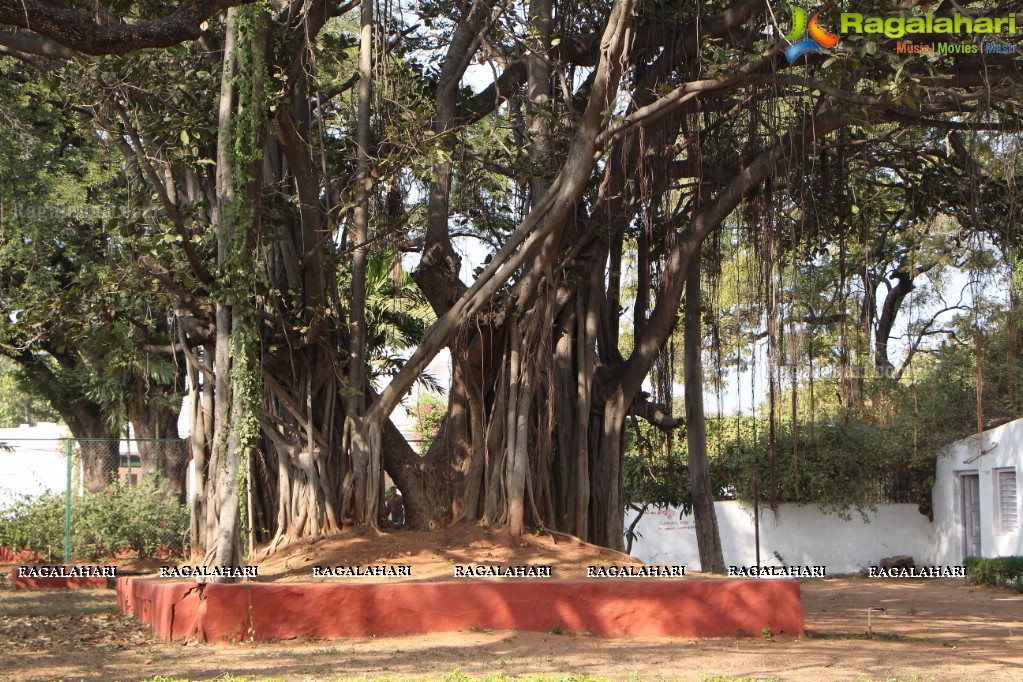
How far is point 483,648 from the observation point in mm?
7273

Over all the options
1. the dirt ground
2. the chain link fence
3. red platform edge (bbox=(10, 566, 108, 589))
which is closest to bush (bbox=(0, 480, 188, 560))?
the chain link fence

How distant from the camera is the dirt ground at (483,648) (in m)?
6.45

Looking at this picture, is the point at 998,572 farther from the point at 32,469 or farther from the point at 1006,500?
the point at 32,469

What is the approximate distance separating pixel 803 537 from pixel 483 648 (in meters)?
11.3

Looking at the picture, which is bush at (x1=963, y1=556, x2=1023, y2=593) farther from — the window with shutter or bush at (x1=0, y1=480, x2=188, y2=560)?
bush at (x1=0, y1=480, x2=188, y2=560)

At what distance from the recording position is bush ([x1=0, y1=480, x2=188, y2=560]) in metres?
13.6

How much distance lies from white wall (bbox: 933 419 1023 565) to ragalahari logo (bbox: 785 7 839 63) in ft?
24.9

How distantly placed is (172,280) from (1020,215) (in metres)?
8.06

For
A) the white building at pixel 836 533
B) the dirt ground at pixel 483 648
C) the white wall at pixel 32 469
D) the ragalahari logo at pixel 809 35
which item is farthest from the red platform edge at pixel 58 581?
the ragalahari logo at pixel 809 35

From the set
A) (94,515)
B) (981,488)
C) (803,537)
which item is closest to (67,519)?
(94,515)

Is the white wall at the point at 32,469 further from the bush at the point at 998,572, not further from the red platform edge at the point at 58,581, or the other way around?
the bush at the point at 998,572

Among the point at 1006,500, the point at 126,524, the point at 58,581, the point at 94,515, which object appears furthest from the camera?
the point at 1006,500

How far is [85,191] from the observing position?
13164 millimetres

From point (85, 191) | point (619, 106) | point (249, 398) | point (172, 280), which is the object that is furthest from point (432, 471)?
point (85, 191)
